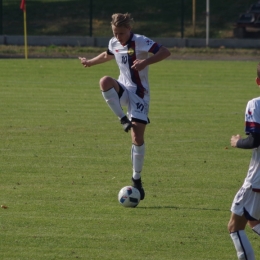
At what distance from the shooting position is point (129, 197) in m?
8.16

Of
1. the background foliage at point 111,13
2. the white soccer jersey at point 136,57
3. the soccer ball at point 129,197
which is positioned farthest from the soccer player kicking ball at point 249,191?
the background foliage at point 111,13

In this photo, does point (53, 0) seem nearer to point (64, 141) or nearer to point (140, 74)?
point (64, 141)

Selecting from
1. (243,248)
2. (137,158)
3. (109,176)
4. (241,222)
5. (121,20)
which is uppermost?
(121,20)

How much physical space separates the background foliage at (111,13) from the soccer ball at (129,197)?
30.7 meters

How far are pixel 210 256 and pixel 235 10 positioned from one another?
3689 cm

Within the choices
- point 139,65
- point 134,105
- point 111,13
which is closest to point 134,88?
point 134,105

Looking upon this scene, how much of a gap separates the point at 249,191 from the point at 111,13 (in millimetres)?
36562

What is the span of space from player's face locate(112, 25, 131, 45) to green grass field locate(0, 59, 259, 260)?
6.04 ft

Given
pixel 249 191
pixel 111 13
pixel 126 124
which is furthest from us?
pixel 111 13

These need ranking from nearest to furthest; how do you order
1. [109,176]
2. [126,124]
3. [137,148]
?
1. [126,124]
2. [137,148]
3. [109,176]

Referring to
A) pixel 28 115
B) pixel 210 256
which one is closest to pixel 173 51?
pixel 28 115

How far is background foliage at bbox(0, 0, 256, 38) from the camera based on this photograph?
3931 cm

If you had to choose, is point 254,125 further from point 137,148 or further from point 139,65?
point 137,148

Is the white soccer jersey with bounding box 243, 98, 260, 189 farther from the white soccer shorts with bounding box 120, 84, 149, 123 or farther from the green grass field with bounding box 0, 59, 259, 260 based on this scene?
the white soccer shorts with bounding box 120, 84, 149, 123
